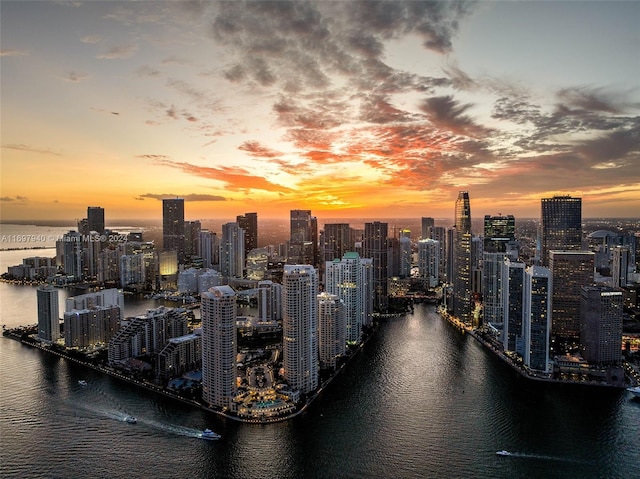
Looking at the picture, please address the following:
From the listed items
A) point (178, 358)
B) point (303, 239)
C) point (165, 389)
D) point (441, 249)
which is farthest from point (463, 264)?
point (303, 239)

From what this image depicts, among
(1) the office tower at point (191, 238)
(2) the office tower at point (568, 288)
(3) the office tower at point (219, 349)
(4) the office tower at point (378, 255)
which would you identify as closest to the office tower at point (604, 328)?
(2) the office tower at point (568, 288)

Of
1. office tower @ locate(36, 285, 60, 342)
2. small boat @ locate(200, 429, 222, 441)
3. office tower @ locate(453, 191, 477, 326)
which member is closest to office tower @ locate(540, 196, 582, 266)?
office tower @ locate(453, 191, 477, 326)

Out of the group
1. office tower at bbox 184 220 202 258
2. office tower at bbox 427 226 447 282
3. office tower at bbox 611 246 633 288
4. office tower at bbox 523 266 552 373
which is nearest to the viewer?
office tower at bbox 523 266 552 373

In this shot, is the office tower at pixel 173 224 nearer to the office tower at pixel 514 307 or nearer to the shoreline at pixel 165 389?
the shoreline at pixel 165 389

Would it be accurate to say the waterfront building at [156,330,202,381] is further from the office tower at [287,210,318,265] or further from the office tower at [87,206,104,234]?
the office tower at [87,206,104,234]

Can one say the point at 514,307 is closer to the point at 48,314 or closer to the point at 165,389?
the point at 165,389
